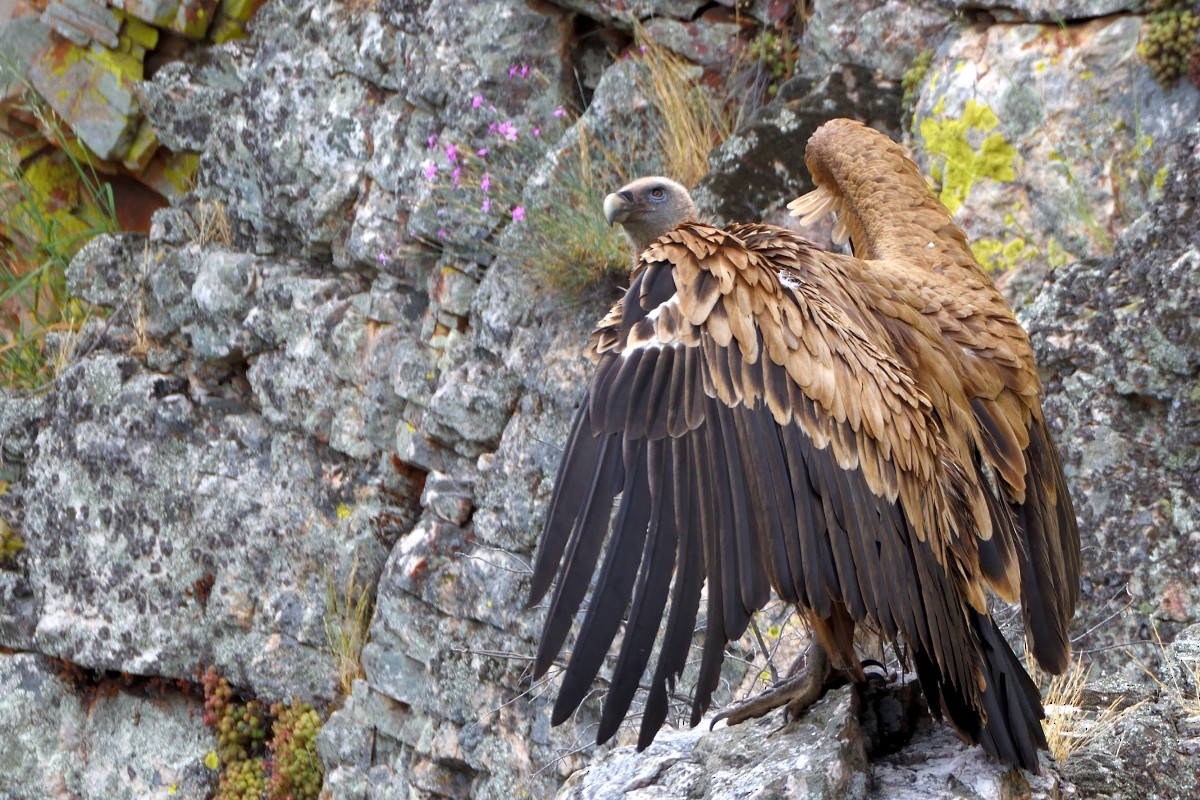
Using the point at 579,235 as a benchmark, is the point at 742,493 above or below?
below

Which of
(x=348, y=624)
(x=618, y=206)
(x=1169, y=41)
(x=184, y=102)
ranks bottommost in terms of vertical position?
(x=348, y=624)

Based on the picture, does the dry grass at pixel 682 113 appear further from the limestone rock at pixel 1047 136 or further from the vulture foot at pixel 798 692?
the vulture foot at pixel 798 692

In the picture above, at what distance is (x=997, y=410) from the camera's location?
2.85 metres

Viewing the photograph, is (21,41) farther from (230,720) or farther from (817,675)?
(817,675)

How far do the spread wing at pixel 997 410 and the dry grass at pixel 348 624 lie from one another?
3742 mm

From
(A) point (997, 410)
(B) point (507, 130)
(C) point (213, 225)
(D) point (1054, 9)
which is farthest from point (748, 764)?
(C) point (213, 225)

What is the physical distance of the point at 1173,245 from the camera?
3.78 meters

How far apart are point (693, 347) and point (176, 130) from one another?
627cm

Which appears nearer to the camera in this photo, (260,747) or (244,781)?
(244,781)

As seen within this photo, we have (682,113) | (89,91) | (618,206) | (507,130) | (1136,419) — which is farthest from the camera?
(89,91)

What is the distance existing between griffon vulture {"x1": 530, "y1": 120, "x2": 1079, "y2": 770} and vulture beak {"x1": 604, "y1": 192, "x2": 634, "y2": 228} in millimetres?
1140

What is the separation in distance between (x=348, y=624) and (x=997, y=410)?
416cm

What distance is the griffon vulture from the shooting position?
2.11 metres

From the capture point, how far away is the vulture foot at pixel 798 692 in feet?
Result: 9.26
